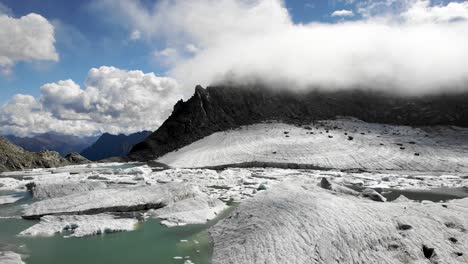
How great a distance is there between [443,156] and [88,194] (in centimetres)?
5619

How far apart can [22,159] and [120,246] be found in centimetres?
7555

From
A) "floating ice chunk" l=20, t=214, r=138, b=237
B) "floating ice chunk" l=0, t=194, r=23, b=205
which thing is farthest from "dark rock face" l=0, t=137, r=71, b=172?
"floating ice chunk" l=20, t=214, r=138, b=237

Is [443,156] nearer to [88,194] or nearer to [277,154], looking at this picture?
[277,154]

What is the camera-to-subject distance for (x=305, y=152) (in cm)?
6228

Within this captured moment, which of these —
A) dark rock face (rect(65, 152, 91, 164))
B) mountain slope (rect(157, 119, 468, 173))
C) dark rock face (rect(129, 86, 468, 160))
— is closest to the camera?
mountain slope (rect(157, 119, 468, 173))

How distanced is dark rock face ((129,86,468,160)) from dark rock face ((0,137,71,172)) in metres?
21.2

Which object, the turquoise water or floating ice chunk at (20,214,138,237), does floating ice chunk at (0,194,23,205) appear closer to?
the turquoise water

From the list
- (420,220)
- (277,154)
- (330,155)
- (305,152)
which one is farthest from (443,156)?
(420,220)

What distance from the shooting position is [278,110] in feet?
346

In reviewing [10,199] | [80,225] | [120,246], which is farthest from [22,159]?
[120,246]

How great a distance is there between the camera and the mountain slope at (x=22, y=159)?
7325 cm

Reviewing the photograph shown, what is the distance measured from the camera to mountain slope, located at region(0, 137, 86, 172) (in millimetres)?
73250

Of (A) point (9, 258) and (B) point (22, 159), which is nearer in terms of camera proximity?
(A) point (9, 258)

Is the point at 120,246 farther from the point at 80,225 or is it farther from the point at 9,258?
the point at 9,258
